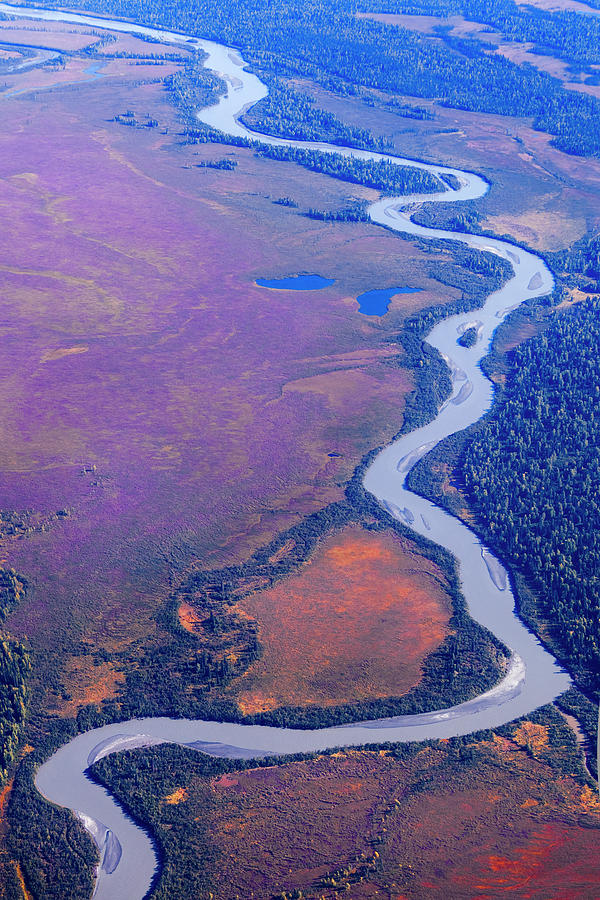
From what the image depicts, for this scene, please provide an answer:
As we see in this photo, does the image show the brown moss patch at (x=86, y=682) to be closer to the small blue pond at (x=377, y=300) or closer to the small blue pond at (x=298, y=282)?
the small blue pond at (x=377, y=300)

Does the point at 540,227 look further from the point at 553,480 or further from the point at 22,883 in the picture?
the point at 22,883

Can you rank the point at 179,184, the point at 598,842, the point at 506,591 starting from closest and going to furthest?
the point at 598,842 < the point at 506,591 < the point at 179,184

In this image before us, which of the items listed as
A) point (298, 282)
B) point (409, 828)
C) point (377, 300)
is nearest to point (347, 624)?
point (409, 828)

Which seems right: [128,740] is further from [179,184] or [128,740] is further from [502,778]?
[179,184]

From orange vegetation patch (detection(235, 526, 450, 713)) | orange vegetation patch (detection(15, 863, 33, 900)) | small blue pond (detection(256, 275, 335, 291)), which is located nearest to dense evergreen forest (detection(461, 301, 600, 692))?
orange vegetation patch (detection(235, 526, 450, 713))

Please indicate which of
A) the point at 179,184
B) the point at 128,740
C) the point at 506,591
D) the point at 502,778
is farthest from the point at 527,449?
the point at 179,184

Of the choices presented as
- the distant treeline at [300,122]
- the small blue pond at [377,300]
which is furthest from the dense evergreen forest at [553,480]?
the distant treeline at [300,122]
